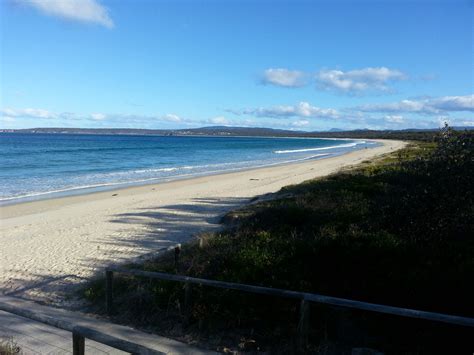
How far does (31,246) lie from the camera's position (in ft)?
36.5

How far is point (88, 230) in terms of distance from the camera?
1284cm

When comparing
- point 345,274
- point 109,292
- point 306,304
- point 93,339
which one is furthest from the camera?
point 109,292

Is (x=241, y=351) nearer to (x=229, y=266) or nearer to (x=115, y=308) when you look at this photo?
(x=229, y=266)

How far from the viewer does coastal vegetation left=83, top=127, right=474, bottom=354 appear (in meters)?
4.64

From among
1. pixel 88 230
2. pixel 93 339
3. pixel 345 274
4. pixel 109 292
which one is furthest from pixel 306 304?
pixel 88 230

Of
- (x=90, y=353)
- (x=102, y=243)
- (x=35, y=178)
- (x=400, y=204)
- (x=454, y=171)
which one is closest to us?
Answer: (x=90, y=353)

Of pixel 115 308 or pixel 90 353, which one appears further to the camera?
pixel 115 308

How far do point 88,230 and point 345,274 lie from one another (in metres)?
9.39

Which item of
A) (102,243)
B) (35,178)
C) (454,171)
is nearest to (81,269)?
(102,243)

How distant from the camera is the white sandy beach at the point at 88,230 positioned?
835 cm

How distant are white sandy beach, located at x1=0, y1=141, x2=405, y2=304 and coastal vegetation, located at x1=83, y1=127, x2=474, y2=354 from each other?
1.94 metres

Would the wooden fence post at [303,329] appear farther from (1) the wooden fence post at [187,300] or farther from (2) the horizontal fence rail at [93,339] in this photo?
(2) the horizontal fence rail at [93,339]

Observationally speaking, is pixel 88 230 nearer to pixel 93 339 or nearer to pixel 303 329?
pixel 303 329

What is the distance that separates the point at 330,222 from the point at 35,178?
27528 millimetres
